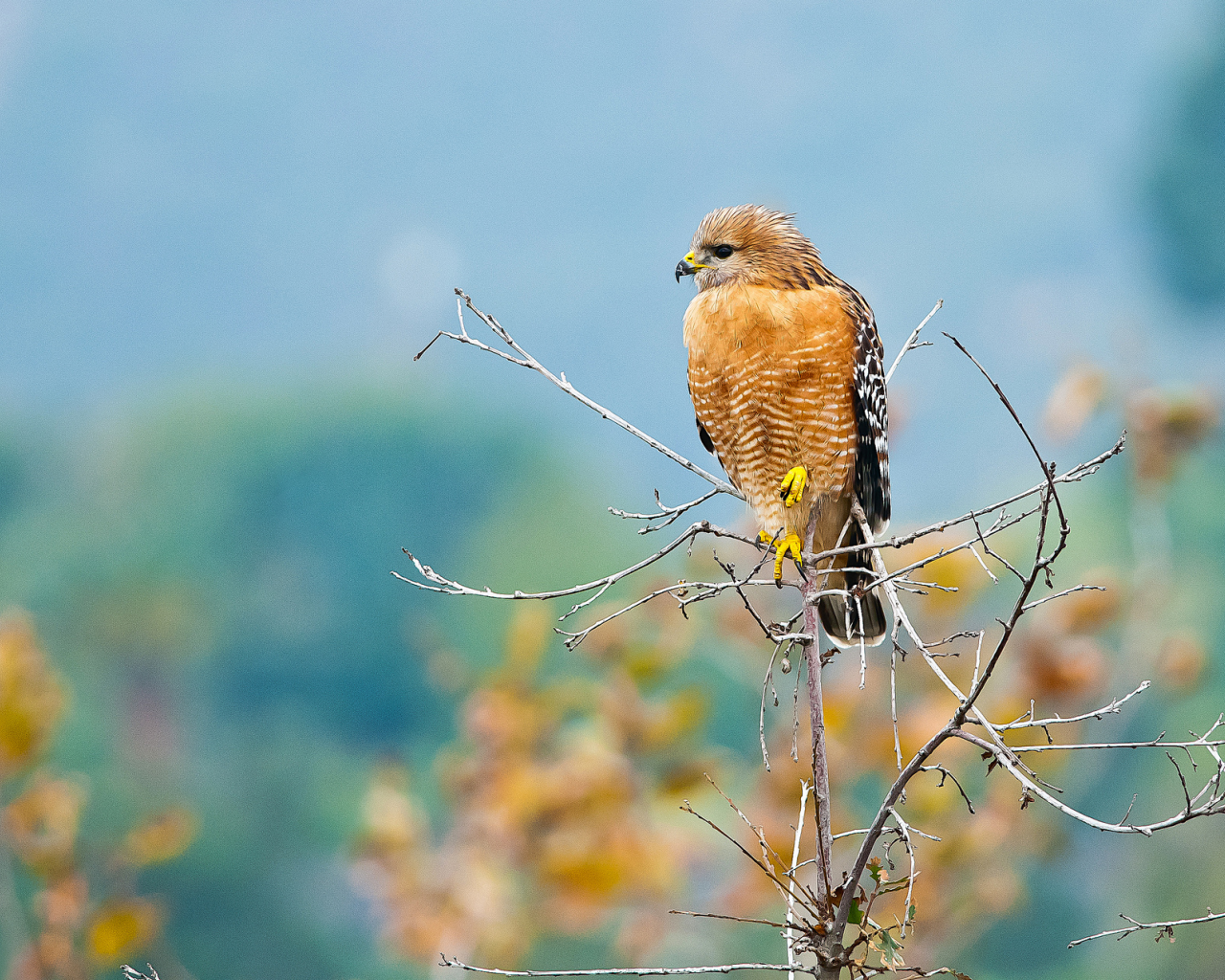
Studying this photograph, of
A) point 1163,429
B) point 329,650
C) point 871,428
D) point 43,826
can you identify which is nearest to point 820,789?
point 871,428

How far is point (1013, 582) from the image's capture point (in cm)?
611

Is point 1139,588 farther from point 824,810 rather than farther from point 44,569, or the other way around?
point 44,569

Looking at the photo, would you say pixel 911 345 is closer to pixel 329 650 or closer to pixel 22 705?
pixel 22 705

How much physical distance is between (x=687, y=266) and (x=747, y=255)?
0.11m

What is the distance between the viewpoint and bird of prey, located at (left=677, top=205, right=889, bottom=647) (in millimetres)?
1979

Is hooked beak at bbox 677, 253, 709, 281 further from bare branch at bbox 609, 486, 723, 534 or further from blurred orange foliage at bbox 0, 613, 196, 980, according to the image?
blurred orange foliage at bbox 0, 613, 196, 980

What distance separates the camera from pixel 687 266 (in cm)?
208

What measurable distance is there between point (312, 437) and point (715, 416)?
258 inches

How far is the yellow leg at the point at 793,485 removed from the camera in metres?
2.00

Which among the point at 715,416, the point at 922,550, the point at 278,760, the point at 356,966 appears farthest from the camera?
the point at 278,760

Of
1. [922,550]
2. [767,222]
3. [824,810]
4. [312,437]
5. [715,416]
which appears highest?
[312,437]

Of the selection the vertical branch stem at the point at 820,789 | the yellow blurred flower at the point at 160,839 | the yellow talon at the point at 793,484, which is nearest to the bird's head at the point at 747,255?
the yellow talon at the point at 793,484

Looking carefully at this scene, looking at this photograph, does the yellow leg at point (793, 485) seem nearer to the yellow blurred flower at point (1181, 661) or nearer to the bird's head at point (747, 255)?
the bird's head at point (747, 255)

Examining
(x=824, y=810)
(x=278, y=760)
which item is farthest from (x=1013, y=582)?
(x=824, y=810)
